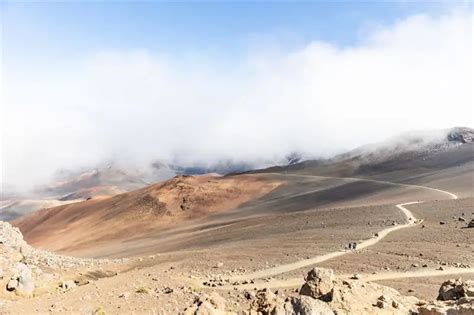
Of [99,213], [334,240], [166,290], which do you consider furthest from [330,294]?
[99,213]

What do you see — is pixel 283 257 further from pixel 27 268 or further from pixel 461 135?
pixel 461 135

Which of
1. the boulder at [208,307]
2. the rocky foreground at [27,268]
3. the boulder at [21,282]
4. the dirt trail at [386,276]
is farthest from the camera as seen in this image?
the dirt trail at [386,276]

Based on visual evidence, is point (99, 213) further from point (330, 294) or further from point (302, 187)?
point (330, 294)

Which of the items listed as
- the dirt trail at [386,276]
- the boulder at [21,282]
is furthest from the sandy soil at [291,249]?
the boulder at [21,282]

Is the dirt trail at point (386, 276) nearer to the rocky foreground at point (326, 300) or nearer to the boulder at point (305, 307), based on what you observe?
the rocky foreground at point (326, 300)

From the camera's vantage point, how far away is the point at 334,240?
34875 mm

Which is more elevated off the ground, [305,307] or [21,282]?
[305,307]

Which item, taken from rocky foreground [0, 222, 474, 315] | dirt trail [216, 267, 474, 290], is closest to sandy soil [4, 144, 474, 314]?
dirt trail [216, 267, 474, 290]

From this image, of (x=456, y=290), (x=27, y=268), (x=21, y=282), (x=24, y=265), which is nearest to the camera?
(x=456, y=290)

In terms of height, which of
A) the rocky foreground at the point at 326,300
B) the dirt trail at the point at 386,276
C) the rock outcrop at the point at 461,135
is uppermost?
the rock outcrop at the point at 461,135

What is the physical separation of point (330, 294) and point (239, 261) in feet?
60.8

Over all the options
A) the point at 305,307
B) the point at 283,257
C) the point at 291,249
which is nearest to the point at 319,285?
the point at 305,307

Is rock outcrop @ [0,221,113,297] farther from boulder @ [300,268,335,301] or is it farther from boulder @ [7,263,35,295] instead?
boulder @ [300,268,335,301]

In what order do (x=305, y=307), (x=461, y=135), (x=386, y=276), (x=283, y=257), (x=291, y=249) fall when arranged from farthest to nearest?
(x=461, y=135) < (x=291, y=249) < (x=283, y=257) < (x=386, y=276) < (x=305, y=307)
